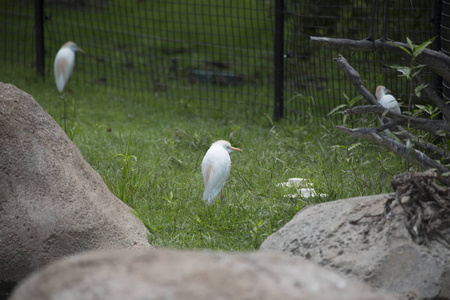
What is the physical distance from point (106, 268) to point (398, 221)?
1599mm

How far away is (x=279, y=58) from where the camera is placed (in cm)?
675

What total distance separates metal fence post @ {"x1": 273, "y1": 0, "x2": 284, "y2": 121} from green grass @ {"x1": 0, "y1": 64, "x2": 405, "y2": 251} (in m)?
0.21

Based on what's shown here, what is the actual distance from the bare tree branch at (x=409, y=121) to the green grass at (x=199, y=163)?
0.36 meters

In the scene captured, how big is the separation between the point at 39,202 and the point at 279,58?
12.9 feet

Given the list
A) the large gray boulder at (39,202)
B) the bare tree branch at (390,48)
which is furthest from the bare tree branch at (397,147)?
the large gray boulder at (39,202)

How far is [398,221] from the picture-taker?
2848 mm

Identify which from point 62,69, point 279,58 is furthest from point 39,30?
point 279,58

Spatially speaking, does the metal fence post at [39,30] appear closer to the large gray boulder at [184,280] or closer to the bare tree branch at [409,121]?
the bare tree branch at [409,121]

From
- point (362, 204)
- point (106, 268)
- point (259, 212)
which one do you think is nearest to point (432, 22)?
point (259, 212)

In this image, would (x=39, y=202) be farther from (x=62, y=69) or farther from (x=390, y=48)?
(x=62, y=69)

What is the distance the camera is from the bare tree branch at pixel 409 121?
129 inches

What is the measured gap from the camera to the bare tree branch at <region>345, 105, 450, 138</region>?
3.28 meters

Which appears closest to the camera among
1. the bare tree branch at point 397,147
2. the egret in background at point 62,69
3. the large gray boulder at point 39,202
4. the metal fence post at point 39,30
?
the bare tree branch at point 397,147

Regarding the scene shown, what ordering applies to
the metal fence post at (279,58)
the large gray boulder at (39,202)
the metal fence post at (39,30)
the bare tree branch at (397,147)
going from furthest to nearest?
the metal fence post at (39,30) → the metal fence post at (279,58) → the large gray boulder at (39,202) → the bare tree branch at (397,147)
